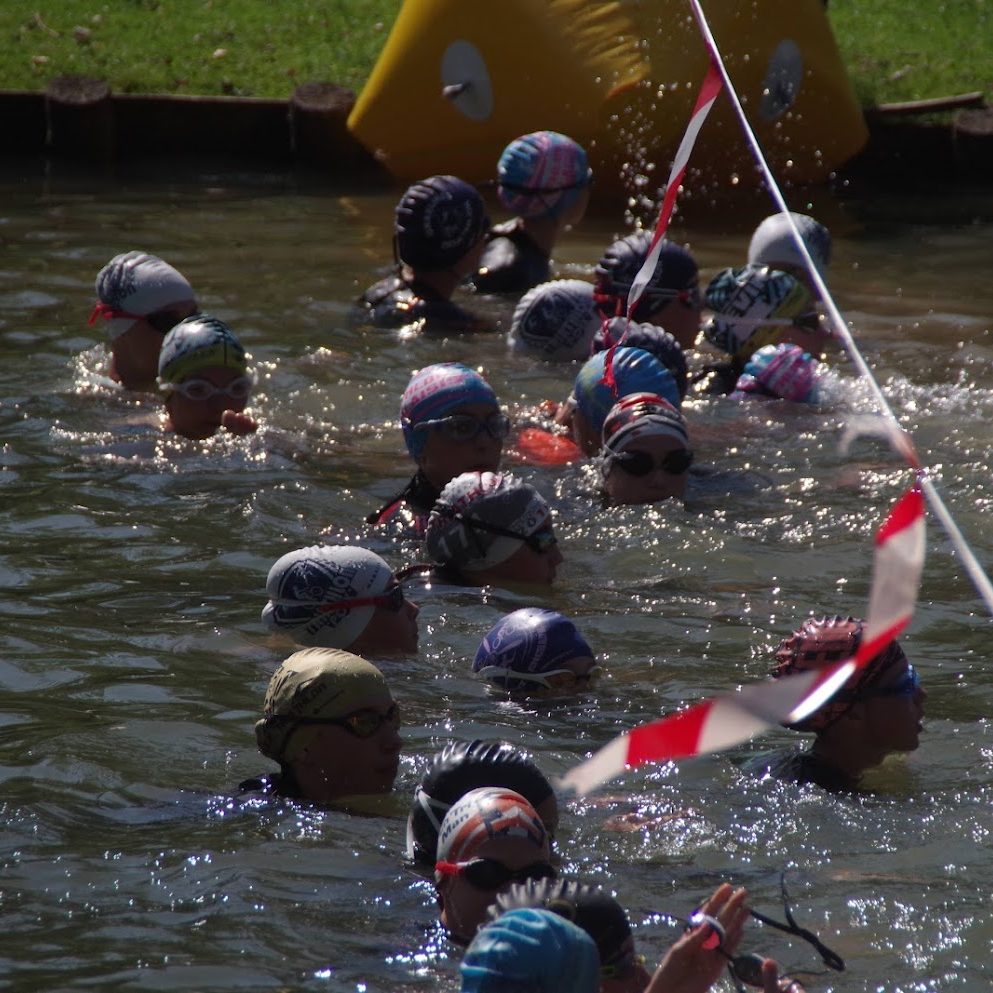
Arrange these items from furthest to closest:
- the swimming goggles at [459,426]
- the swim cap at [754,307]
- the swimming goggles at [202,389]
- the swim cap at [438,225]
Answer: the swim cap at [438,225]
the swim cap at [754,307]
the swimming goggles at [202,389]
the swimming goggles at [459,426]

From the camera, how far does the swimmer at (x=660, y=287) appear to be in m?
11.9

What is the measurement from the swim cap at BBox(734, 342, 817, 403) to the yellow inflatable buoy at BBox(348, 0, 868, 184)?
19.8ft

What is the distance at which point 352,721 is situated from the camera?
242 inches

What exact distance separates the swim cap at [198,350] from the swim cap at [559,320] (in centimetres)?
242

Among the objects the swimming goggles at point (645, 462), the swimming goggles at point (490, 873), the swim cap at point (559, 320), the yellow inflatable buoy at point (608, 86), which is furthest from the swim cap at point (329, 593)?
the yellow inflatable buoy at point (608, 86)

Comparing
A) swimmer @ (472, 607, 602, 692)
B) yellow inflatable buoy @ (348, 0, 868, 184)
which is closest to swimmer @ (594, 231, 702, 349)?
swimmer @ (472, 607, 602, 692)

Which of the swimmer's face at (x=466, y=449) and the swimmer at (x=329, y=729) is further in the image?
the swimmer's face at (x=466, y=449)

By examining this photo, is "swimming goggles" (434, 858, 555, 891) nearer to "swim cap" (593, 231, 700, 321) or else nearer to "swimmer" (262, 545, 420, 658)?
"swimmer" (262, 545, 420, 658)

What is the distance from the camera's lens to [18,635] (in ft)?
26.1

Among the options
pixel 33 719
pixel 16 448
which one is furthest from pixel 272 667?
pixel 16 448

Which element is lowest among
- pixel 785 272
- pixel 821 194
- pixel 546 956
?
pixel 821 194

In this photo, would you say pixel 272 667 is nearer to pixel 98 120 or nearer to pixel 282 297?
pixel 282 297

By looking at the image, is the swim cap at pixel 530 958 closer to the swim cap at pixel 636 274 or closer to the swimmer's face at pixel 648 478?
the swimmer's face at pixel 648 478

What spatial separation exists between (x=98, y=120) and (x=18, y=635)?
1177 centimetres
